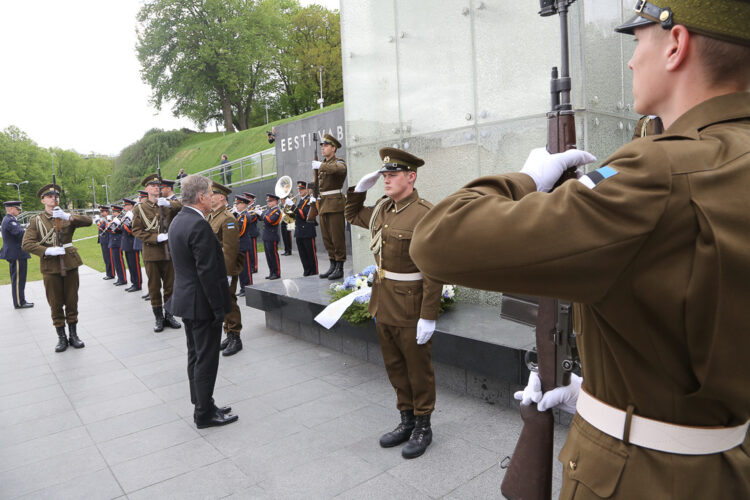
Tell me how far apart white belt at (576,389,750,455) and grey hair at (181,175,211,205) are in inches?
168

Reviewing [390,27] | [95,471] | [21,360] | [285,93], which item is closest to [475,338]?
[95,471]

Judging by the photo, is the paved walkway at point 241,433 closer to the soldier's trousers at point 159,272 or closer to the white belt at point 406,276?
the white belt at point 406,276

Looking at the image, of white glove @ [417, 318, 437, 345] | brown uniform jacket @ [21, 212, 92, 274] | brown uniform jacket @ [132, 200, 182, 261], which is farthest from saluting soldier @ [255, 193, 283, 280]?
white glove @ [417, 318, 437, 345]

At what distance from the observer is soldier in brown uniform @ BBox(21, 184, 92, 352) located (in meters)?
7.69

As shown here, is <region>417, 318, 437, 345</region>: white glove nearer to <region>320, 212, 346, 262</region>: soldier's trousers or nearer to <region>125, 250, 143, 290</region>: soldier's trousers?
<region>320, 212, 346, 262</region>: soldier's trousers

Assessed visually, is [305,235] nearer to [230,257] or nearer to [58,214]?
[230,257]

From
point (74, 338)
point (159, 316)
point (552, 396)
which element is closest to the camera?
point (552, 396)

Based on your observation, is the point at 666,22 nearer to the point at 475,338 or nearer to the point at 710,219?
the point at 710,219

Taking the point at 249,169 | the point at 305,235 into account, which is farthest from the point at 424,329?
the point at 249,169

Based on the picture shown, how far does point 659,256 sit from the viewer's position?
3.18 ft

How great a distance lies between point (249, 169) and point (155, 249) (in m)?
15.6

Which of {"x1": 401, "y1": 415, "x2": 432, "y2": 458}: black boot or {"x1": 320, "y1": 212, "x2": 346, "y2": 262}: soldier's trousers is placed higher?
{"x1": 320, "y1": 212, "x2": 346, "y2": 262}: soldier's trousers

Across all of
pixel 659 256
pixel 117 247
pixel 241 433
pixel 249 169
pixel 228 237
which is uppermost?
pixel 249 169

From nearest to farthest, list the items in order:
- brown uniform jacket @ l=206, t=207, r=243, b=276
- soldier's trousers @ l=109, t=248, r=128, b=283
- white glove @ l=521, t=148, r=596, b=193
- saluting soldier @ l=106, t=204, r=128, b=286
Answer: white glove @ l=521, t=148, r=596, b=193
brown uniform jacket @ l=206, t=207, r=243, b=276
saluting soldier @ l=106, t=204, r=128, b=286
soldier's trousers @ l=109, t=248, r=128, b=283
